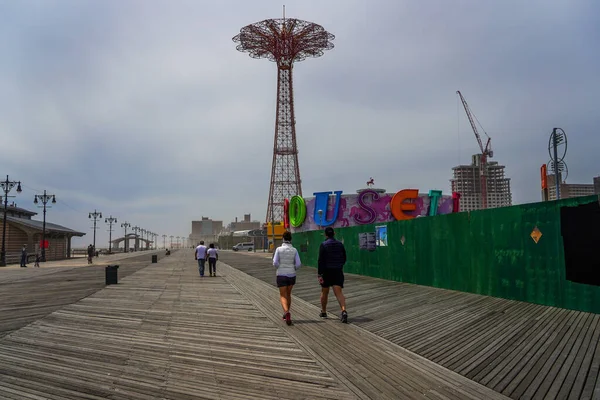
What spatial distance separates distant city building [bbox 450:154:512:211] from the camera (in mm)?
128750

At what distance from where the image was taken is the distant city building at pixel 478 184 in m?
129

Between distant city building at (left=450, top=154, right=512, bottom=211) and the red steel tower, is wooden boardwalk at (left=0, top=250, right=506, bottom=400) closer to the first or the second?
the red steel tower

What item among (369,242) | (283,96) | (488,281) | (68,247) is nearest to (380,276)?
(369,242)

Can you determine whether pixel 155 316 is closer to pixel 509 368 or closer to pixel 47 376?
pixel 47 376

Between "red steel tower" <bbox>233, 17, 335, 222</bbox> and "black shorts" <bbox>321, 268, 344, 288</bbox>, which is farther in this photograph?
"red steel tower" <bbox>233, 17, 335, 222</bbox>

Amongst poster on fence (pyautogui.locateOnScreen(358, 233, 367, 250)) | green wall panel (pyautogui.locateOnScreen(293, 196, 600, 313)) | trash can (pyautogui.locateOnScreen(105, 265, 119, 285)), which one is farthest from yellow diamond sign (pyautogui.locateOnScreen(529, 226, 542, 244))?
trash can (pyautogui.locateOnScreen(105, 265, 119, 285))

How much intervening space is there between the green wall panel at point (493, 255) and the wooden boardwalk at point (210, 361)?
14.9 feet

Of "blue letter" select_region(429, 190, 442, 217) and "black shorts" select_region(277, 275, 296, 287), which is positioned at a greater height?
"blue letter" select_region(429, 190, 442, 217)

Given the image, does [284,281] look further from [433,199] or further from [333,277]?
[433,199]

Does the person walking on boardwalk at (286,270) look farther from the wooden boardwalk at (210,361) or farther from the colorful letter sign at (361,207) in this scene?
the colorful letter sign at (361,207)

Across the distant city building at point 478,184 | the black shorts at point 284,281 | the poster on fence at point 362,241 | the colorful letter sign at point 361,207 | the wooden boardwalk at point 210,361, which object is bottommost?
the wooden boardwalk at point 210,361

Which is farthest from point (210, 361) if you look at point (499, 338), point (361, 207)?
point (361, 207)

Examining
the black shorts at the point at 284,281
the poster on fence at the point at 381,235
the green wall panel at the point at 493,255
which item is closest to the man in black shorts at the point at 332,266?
the black shorts at the point at 284,281

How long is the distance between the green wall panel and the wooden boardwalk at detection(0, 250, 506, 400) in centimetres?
454
